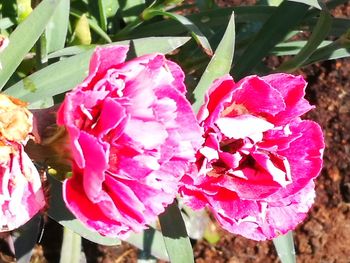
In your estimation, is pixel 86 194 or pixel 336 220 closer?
pixel 86 194

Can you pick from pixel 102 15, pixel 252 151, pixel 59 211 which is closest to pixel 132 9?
pixel 102 15

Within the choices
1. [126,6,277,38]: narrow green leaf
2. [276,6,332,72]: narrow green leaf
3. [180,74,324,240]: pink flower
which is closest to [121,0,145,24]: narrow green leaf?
[126,6,277,38]: narrow green leaf

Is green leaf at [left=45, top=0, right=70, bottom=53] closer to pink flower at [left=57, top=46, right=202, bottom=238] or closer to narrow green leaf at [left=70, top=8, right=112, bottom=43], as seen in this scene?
narrow green leaf at [left=70, top=8, right=112, bottom=43]

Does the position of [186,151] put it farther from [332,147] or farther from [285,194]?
[332,147]

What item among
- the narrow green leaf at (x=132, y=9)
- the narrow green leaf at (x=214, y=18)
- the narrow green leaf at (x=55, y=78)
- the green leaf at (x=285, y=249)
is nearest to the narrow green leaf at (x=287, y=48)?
the narrow green leaf at (x=214, y=18)

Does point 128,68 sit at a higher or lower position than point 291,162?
higher

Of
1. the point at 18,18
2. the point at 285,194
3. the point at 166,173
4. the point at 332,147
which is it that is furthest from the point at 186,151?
the point at 332,147

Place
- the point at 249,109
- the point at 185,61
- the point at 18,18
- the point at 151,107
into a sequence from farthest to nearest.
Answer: the point at 185,61 → the point at 18,18 → the point at 249,109 → the point at 151,107
